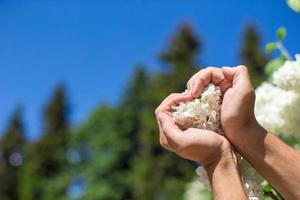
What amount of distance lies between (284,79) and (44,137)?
26.4 m

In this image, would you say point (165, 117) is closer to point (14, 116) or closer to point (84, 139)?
point (84, 139)

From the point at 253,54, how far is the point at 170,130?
21.0 m

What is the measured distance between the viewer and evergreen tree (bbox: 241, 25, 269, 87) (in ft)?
68.5

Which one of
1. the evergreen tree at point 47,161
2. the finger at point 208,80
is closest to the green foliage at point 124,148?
the evergreen tree at point 47,161

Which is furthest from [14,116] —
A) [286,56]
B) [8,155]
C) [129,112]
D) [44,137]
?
[286,56]

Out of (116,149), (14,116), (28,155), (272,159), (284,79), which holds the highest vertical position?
(14,116)

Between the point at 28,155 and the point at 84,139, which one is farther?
the point at 28,155

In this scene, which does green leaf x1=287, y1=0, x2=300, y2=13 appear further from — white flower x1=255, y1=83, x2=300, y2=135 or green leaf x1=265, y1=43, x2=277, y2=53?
green leaf x1=265, y1=43, x2=277, y2=53

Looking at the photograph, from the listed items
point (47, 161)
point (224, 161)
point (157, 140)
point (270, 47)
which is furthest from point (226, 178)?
point (47, 161)

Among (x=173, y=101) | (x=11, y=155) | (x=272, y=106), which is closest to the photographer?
(x=173, y=101)

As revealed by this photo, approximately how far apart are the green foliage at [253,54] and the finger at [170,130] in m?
18.7

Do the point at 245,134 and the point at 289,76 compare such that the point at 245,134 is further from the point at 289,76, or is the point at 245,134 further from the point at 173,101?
the point at 289,76

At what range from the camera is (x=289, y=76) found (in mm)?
1742

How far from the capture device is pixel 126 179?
2278 cm
